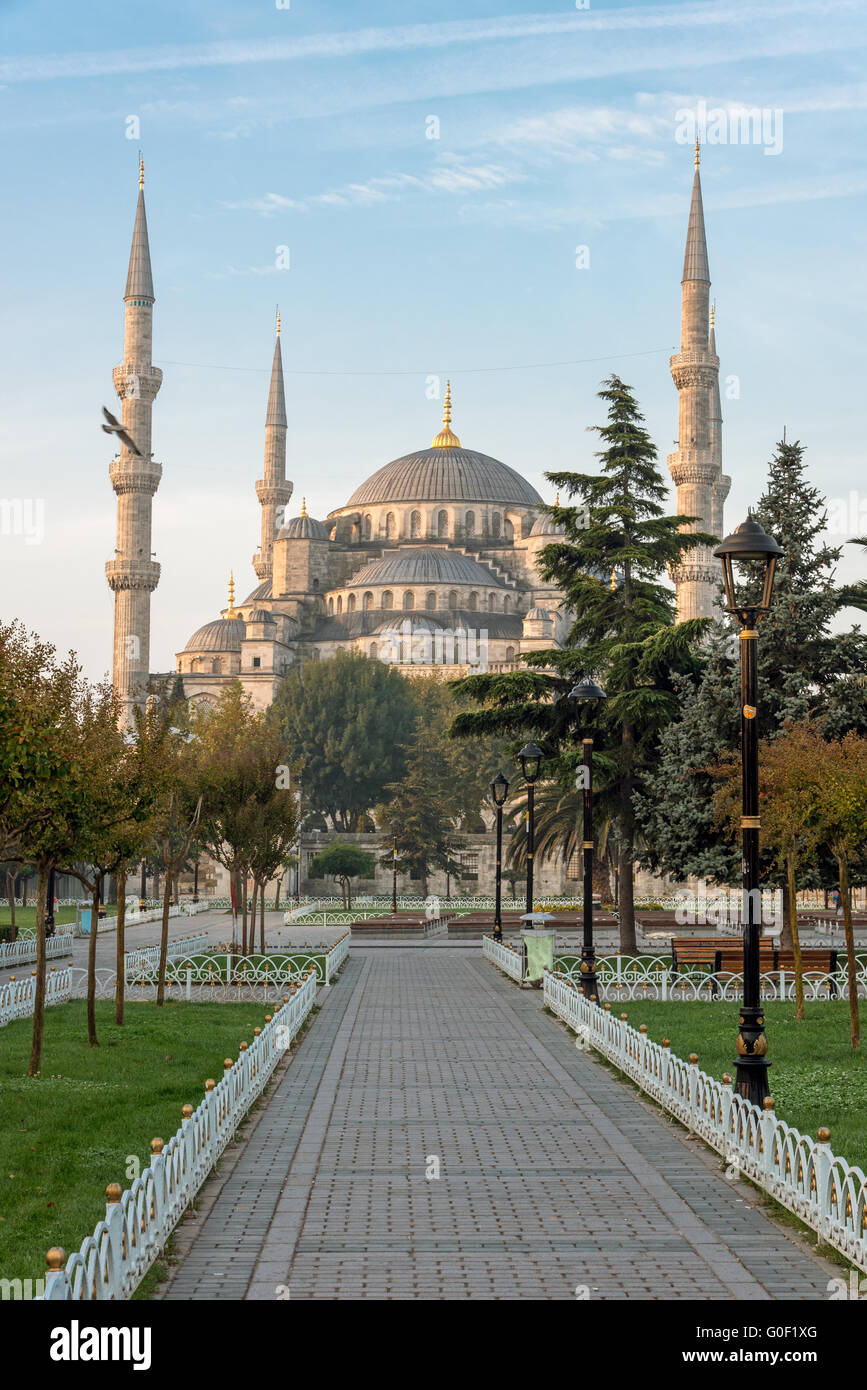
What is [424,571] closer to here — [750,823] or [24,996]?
[24,996]

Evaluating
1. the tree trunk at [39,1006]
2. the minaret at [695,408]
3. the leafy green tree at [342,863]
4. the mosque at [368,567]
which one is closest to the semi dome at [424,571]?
the mosque at [368,567]

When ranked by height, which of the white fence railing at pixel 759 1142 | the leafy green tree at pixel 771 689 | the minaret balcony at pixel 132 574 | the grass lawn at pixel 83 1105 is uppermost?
the minaret balcony at pixel 132 574

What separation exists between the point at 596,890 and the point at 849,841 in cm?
3132

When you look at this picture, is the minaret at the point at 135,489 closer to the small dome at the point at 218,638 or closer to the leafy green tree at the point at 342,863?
the leafy green tree at the point at 342,863

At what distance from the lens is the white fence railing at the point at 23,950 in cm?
2492

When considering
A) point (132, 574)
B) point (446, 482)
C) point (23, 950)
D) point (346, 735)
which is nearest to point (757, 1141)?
point (23, 950)

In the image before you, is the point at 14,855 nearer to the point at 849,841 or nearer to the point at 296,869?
the point at 849,841

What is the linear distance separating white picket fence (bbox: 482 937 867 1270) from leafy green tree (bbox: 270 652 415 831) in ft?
172

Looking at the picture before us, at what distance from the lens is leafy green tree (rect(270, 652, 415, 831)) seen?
6662cm

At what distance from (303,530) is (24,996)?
7962cm

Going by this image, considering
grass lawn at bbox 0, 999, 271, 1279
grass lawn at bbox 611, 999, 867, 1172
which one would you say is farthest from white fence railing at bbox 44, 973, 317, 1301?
grass lawn at bbox 611, 999, 867, 1172

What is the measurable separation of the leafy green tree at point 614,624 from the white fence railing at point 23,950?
8.40 m

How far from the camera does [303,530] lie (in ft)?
314
